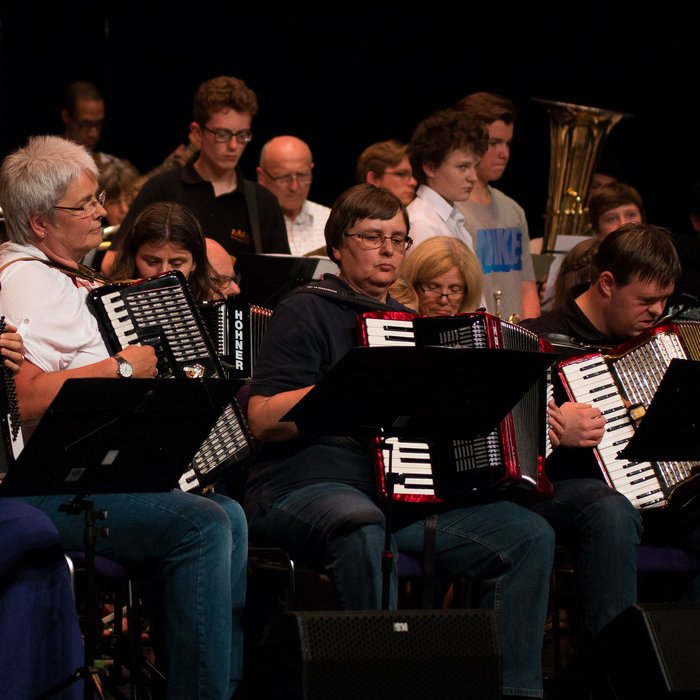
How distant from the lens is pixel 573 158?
682 cm

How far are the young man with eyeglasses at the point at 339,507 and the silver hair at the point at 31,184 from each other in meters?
0.76

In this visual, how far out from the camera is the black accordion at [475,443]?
11.9 ft

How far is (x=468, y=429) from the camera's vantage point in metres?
3.43

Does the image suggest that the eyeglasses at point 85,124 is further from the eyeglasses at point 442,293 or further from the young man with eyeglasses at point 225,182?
the eyeglasses at point 442,293

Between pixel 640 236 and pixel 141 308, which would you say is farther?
pixel 640 236

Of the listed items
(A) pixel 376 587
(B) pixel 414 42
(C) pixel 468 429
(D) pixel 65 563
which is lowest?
(A) pixel 376 587

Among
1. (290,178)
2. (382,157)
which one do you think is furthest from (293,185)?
(382,157)

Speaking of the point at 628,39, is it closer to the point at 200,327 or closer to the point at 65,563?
the point at 200,327

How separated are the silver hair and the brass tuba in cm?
357

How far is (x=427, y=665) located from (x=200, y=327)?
129 cm

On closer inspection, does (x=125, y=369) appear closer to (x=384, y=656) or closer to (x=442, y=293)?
(x=384, y=656)

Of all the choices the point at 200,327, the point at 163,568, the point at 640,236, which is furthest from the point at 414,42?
the point at 163,568

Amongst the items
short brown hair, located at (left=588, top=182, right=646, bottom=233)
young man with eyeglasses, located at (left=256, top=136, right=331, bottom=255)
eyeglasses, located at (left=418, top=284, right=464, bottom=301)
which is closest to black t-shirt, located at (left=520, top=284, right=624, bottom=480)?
eyeglasses, located at (left=418, top=284, right=464, bottom=301)

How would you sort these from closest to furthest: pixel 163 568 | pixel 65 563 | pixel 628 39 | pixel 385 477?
pixel 65 563 → pixel 163 568 → pixel 385 477 → pixel 628 39
